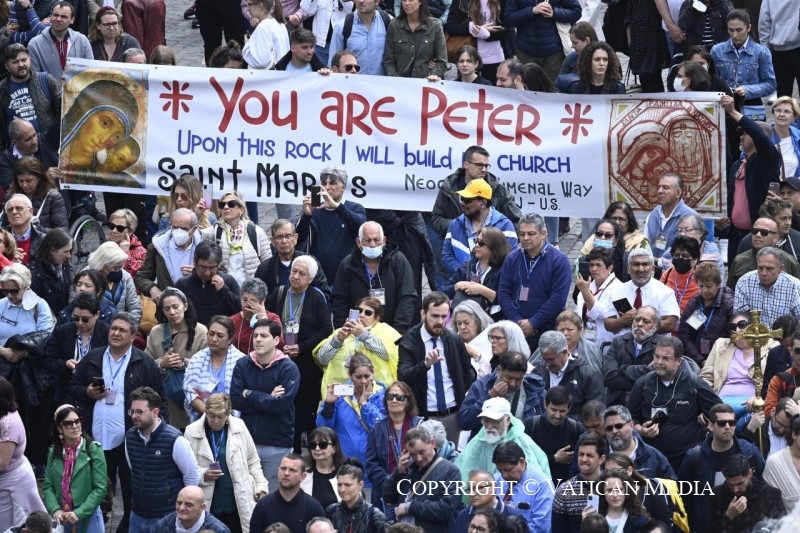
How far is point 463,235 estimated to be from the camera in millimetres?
15523

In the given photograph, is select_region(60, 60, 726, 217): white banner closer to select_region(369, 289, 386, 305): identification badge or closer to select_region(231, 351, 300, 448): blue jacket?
select_region(369, 289, 386, 305): identification badge

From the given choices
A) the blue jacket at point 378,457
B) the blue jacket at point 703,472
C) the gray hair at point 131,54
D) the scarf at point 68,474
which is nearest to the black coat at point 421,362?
the blue jacket at point 378,457

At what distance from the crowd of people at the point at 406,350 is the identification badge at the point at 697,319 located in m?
0.02

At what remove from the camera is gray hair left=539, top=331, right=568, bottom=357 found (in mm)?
13594

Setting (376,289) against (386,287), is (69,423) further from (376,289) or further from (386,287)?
(386,287)

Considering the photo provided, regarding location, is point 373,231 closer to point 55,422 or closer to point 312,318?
point 312,318

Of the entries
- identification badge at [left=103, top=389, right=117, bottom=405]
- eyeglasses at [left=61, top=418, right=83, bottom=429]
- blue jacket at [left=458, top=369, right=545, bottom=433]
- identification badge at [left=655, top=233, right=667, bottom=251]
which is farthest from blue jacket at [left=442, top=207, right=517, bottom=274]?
eyeglasses at [left=61, top=418, right=83, bottom=429]

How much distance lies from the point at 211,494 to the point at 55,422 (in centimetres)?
123

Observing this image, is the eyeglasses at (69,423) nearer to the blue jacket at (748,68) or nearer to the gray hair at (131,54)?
the gray hair at (131,54)

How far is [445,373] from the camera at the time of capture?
14016mm

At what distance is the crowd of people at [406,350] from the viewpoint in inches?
503

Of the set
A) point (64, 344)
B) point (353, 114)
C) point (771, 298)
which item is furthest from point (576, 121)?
point (64, 344)

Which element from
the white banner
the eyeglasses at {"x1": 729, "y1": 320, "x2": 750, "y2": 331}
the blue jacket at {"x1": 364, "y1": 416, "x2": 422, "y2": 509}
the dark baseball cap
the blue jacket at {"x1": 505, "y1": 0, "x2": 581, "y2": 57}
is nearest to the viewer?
the blue jacket at {"x1": 364, "y1": 416, "x2": 422, "y2": 509}

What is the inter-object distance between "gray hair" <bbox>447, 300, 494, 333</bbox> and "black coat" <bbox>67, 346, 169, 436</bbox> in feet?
7.39
